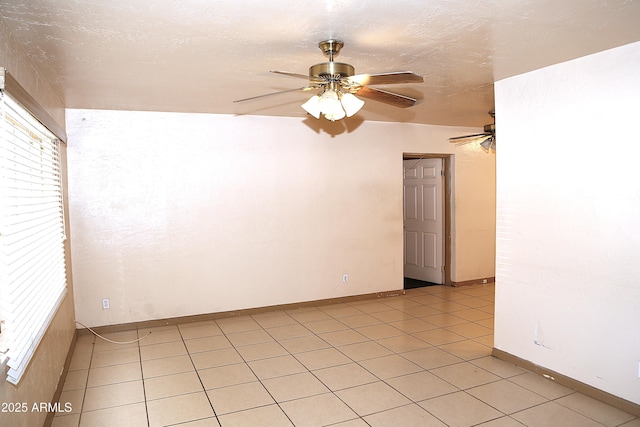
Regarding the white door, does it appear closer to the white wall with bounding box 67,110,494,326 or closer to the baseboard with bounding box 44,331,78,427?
the white wall with bounding box 67,110,494,326

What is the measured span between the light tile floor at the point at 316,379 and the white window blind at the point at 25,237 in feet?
2.59

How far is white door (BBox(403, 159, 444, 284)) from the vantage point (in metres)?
6.53

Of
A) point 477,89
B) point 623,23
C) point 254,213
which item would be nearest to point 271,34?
point 623,23

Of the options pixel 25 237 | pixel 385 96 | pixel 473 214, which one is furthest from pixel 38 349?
pixel 473 214

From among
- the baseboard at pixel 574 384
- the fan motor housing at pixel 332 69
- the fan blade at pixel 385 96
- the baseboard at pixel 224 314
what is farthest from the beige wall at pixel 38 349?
the baseboard at pixel 574 384

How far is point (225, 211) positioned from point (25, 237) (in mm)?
2588

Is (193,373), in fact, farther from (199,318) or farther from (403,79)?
(403,79)

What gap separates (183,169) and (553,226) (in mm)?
3694

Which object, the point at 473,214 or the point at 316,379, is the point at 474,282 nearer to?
the point at 473,214

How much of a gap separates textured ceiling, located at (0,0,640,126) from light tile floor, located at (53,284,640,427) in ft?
7.79

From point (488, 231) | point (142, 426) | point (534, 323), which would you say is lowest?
point (142, 426)

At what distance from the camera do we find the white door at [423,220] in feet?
21.4

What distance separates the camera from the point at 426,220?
22.1ft

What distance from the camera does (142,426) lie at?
2.71m
